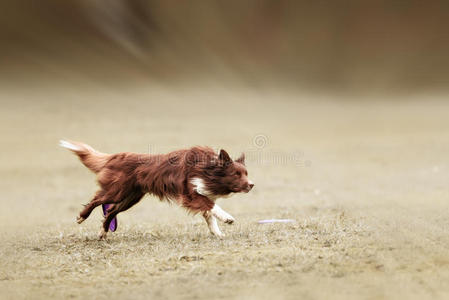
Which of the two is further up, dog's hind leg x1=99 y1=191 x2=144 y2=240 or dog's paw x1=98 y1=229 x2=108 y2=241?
dog's hind leg x1=99 y1=191 x2=144 y2=240

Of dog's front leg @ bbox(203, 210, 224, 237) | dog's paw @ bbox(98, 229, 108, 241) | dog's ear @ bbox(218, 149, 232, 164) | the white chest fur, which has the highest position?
dog's ear @ bbox(218, 149, 232, 164)

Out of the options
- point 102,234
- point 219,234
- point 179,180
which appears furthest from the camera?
point 102,234

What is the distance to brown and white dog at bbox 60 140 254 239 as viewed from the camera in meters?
8.35

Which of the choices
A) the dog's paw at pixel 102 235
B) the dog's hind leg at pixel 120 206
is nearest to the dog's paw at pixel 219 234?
the dog's hind leg at pixel 120 206

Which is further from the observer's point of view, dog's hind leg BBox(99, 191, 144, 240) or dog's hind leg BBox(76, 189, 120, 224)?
dog's hind leg BBox(99, 191, 144, 240)

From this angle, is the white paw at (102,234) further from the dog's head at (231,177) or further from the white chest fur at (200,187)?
the dog's head at (231,177)

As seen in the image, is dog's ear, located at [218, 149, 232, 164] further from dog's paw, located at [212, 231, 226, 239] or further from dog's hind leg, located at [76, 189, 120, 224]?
dog's hind leg, located at [76, 189, 120, 224]

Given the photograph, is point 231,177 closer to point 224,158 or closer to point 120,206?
point 224,158

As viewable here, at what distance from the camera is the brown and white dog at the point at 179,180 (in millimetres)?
8352

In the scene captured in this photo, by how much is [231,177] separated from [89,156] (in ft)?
8.27

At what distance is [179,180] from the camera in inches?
332

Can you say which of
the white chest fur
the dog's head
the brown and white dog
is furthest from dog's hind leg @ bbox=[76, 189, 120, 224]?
the dog's head

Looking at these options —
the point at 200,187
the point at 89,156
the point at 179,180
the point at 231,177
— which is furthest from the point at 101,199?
the point at 231,177

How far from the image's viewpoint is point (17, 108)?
90.7 feet
